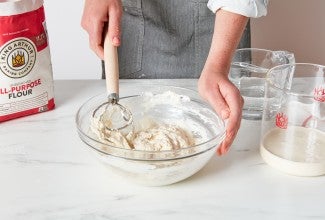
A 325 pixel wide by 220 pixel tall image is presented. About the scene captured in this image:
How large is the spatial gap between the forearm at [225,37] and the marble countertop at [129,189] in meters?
0.14

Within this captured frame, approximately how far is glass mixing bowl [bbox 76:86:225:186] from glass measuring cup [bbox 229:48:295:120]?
11 centimetres

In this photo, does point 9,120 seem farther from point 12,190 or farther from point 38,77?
point 12,190

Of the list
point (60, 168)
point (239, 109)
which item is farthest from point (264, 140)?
point (60, 168)

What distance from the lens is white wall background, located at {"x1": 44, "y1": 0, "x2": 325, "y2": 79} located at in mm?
1614

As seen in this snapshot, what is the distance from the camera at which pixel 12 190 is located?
0.81 meters

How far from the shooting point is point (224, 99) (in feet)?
2.96

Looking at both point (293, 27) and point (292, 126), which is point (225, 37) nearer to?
point (292, 126)

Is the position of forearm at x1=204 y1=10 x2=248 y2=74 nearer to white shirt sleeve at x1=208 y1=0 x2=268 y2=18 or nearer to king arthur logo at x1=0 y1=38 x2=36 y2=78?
white shirt sleeve at x1=208 y1=0 x2=268 y2=18

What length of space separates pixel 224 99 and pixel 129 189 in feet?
0.72

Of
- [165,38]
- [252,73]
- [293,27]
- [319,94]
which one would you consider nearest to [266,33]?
[293,27]

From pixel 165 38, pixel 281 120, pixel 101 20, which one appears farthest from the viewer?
pixel 165 38

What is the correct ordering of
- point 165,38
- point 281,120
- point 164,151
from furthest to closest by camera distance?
point 165,38, point 281,120, point 164,151

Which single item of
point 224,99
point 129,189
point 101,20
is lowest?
point 129,189

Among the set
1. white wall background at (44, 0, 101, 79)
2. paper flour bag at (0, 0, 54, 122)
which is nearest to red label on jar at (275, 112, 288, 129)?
paper flour bag at (0, 0, 54, 122)
